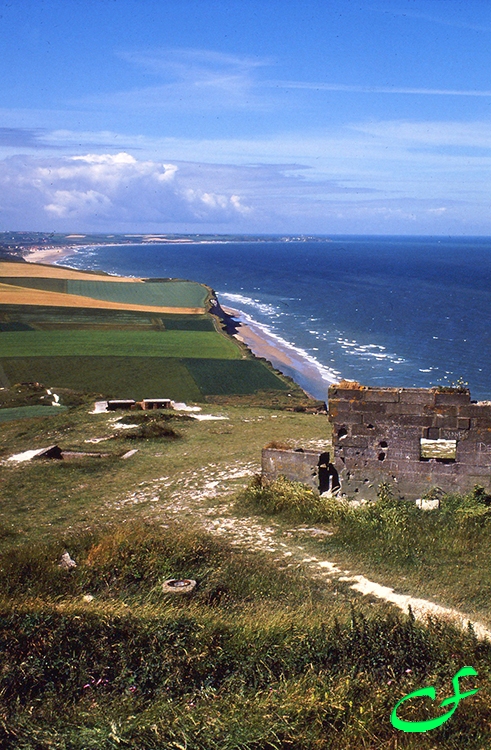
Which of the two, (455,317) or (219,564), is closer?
(219,564)

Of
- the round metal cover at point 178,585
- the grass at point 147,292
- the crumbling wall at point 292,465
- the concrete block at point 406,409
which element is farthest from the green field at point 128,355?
the round metal cover at point 178,585

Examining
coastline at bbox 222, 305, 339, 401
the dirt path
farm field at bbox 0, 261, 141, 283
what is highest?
farm field at bbox 0, 261, 141, 283

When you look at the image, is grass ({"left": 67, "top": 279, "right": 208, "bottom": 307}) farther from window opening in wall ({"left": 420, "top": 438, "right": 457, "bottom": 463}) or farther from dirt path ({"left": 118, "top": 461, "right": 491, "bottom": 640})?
dirt path ({"left": 118, "top": 461, "right": 491, "bottom": 640})

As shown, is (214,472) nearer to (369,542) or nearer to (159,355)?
(369,542)

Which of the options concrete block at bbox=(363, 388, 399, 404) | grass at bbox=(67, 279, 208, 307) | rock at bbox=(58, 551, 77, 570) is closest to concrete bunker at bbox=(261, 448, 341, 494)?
concrete block at bbox=(363, 388, 399, 404)

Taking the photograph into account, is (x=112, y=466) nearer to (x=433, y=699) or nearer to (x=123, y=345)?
(x=433, y=699)

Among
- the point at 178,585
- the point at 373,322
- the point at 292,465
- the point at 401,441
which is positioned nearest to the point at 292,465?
the point at 292,465

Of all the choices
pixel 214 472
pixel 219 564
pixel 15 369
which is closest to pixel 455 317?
pixel 15 369
